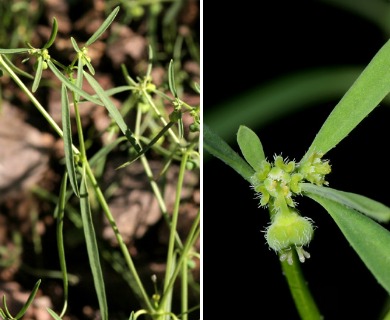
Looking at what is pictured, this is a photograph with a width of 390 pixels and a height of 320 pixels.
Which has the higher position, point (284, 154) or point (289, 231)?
point (284, 154)

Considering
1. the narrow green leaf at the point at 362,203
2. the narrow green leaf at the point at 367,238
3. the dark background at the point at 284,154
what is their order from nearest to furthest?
1. the narrow green leaf at the point at 362,203
2. the narrow green leaf at the point at 367,238
3. the dark background at the point at 284,154

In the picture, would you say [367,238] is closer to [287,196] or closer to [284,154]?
[287,196]

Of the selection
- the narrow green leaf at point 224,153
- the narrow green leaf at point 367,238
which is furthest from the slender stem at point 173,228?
the narrow green leaf at point 367,238

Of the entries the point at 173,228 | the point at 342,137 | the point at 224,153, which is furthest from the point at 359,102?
the point at 173,228

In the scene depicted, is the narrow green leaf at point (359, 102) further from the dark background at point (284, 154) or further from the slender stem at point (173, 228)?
the dark background at point (284, 154)

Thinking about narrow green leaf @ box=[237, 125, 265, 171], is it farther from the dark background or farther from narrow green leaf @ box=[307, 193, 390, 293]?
the dark background

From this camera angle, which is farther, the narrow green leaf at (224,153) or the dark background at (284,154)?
the dark background at (284,154)

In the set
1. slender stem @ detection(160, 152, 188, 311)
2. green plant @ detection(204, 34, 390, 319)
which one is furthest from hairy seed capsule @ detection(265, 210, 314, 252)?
slender stem @ detection(160, 152, 188, 311)

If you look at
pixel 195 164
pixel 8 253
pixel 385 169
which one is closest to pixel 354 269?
pixel 385 169
